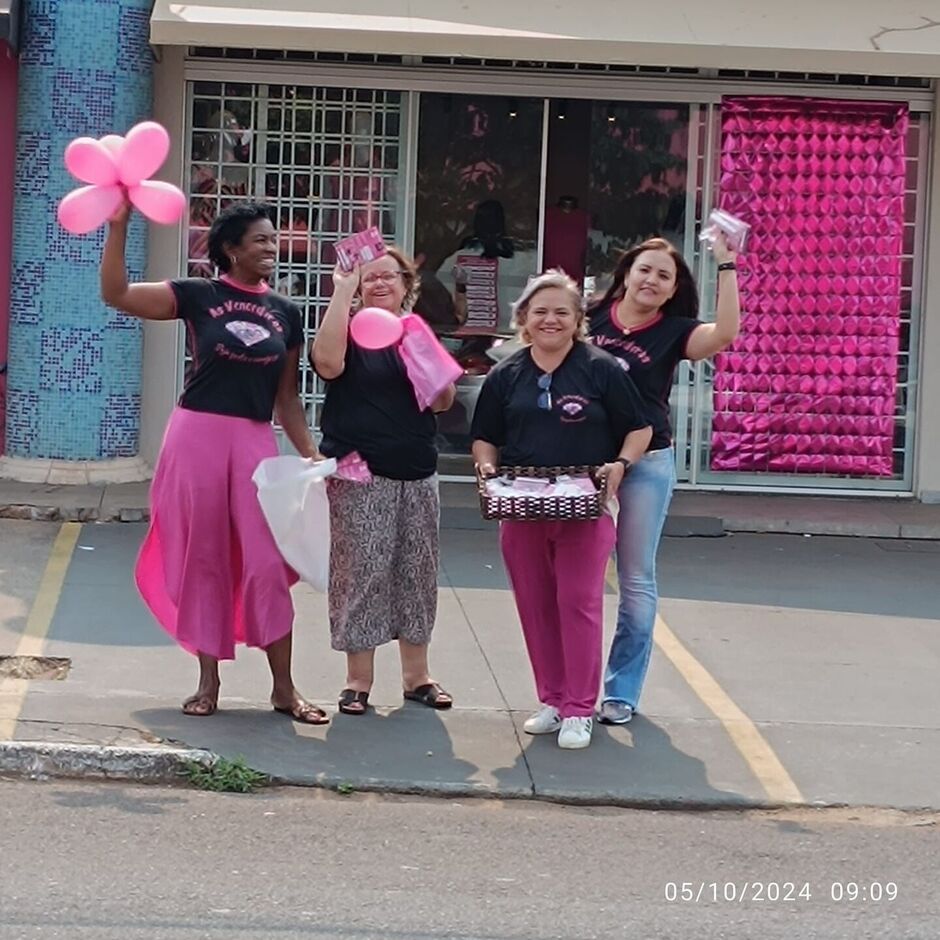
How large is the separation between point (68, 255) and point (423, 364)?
5513 millimetres

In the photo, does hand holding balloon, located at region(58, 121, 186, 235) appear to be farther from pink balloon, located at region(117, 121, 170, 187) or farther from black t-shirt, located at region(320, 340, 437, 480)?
black t-shirt, located at region(320, 340, 437, 480)

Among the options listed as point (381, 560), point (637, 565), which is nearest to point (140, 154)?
point (381, 560)

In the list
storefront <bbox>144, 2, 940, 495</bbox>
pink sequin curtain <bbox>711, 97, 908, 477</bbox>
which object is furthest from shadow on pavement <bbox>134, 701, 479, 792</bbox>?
pink sequin curtain <bbox>711, 97, 908, 477</bbox>

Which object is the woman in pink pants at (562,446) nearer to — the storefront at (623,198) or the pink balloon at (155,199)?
the pink balloon at (155,199)

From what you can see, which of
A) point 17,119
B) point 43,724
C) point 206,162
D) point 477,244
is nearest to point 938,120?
point 477,244

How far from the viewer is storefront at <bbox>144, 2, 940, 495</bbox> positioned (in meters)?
12.1

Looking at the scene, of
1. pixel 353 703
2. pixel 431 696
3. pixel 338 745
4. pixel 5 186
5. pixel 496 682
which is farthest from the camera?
pixel 5 186

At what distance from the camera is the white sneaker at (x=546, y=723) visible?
6.81 metres

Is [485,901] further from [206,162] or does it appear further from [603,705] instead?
[206,162]

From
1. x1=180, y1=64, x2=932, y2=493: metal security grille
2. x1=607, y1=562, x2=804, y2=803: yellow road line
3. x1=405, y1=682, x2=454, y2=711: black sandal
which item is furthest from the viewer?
x1=180, y1=64, x2=932, y2=493: metal security grille

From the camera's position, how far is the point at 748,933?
490 cm

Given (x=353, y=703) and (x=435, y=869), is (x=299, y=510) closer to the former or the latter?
(x=353, y=703)

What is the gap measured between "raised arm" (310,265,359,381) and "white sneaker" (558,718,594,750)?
5.12ft

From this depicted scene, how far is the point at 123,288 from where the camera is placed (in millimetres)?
6293
